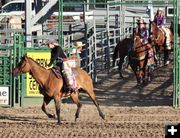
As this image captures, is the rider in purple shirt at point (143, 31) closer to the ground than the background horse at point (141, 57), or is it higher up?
higher up

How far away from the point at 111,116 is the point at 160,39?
26.8 feet

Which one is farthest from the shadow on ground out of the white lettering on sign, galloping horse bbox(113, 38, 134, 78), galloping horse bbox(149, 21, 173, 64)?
the white lettering on sign

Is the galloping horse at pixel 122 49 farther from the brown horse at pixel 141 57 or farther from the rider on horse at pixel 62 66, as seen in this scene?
the rider on horse at pixel 62 66

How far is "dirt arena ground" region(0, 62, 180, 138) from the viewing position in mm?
11616

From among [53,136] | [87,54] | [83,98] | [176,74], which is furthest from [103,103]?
[53,136]

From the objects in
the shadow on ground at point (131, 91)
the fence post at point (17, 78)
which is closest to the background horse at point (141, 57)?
the shadow on ground at point (131, 91)

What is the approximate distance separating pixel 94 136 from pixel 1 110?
471 centimetres

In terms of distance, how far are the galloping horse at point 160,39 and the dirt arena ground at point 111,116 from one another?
5.37ft

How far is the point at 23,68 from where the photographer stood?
42.1 ft

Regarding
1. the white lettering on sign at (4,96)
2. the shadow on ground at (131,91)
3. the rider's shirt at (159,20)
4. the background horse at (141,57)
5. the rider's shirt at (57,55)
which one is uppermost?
the rider's shirt at (159,20)

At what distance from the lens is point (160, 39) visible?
70.9ft

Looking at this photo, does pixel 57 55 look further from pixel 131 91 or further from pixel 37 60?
pixel 131 91

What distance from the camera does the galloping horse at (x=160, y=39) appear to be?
21008mm

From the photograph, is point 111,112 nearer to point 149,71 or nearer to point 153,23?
point 149,71
